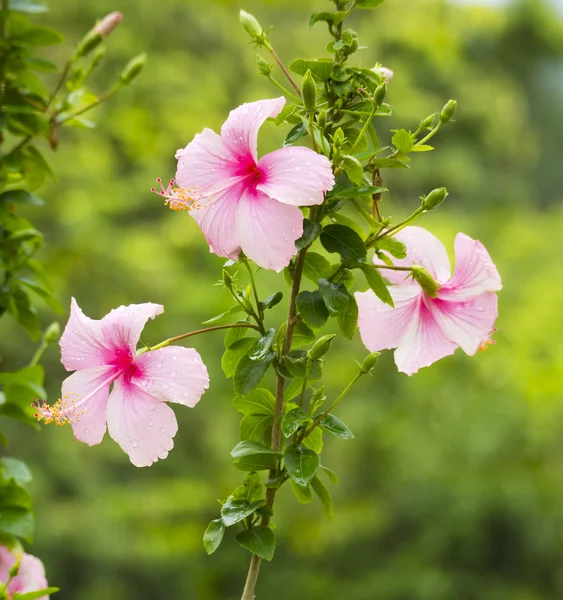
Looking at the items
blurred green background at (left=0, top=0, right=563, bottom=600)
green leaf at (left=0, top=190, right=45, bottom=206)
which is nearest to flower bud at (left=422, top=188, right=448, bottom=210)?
green leaf at (left=0, top=190, right=45, bottom=206)

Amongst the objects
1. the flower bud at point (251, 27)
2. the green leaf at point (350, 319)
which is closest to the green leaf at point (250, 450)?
the green leaf at point (350, 319)

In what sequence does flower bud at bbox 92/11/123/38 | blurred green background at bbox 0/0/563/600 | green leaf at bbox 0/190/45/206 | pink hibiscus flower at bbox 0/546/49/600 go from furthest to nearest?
blurred green background at bbox 0/0/563/600 < flower bud at bbox 92/11/123/38 < green leaf at bbox 0/190/45/206 < pink hibiscus flower at bbox 0/546/49/600

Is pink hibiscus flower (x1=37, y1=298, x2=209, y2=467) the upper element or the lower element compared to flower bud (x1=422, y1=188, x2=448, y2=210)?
lower

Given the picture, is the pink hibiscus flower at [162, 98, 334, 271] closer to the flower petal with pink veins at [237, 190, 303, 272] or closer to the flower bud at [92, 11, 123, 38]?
the flower petal with pink veins at [237, 190, 303, 272]

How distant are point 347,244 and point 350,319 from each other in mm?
73

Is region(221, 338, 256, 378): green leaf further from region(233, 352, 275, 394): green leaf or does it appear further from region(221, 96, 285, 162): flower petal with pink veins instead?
region(221, 96, 285, 162): flower petal with pink veins

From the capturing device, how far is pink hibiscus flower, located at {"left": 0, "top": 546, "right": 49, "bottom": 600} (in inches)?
38.4

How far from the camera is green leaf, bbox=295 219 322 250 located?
0.71 metres

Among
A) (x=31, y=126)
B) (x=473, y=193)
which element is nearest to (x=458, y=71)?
(x=473, y=193)

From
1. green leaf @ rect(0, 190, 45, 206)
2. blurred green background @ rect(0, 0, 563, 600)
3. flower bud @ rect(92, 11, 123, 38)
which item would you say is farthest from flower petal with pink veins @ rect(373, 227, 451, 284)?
blurred green background @ rect(0, 0, 563, 600)

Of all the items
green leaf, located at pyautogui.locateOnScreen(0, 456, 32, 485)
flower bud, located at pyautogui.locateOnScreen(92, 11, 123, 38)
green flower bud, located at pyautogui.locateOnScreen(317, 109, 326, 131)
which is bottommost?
green leaf, located at pyautogui.locateOnScreen(0, 456, 32, 485)

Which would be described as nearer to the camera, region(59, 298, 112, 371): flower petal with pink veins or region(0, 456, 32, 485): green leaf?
region(59, 298, 112, 371): flower petal with pink veins

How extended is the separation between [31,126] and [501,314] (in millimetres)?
4571

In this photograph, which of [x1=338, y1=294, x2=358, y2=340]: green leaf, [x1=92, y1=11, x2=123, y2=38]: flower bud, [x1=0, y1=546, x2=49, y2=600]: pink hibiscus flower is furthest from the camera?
[x1=92, y1=11, x2=123, y2=38]: flower bud
